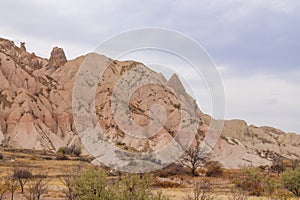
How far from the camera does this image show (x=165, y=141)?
8444cm

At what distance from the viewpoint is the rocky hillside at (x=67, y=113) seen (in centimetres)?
8200

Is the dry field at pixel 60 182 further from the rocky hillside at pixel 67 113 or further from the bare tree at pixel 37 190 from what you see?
the rocky hillside at pixel 67 113

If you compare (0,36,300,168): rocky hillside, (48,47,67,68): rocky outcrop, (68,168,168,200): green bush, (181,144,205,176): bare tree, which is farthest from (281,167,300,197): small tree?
(48,47,67,68): rocky outcrop

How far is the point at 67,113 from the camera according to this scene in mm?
95938

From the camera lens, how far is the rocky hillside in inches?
A: 3228

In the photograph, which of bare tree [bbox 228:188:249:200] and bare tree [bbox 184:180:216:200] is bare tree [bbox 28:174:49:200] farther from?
bare tree [bbox 228:188:249:200]

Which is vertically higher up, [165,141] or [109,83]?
[109,83]

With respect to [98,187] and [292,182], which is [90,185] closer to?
[98,187]

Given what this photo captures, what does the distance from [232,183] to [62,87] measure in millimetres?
70012

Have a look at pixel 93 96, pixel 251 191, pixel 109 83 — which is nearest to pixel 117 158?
pixel 251 191

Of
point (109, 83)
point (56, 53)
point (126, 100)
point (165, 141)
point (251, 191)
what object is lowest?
point (251, 191)

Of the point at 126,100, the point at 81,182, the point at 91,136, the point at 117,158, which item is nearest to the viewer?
the point at 81,182

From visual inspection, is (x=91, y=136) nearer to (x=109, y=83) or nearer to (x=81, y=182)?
(x=109, y=83)

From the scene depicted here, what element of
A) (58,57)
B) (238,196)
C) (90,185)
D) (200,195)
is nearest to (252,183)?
(200,195)
